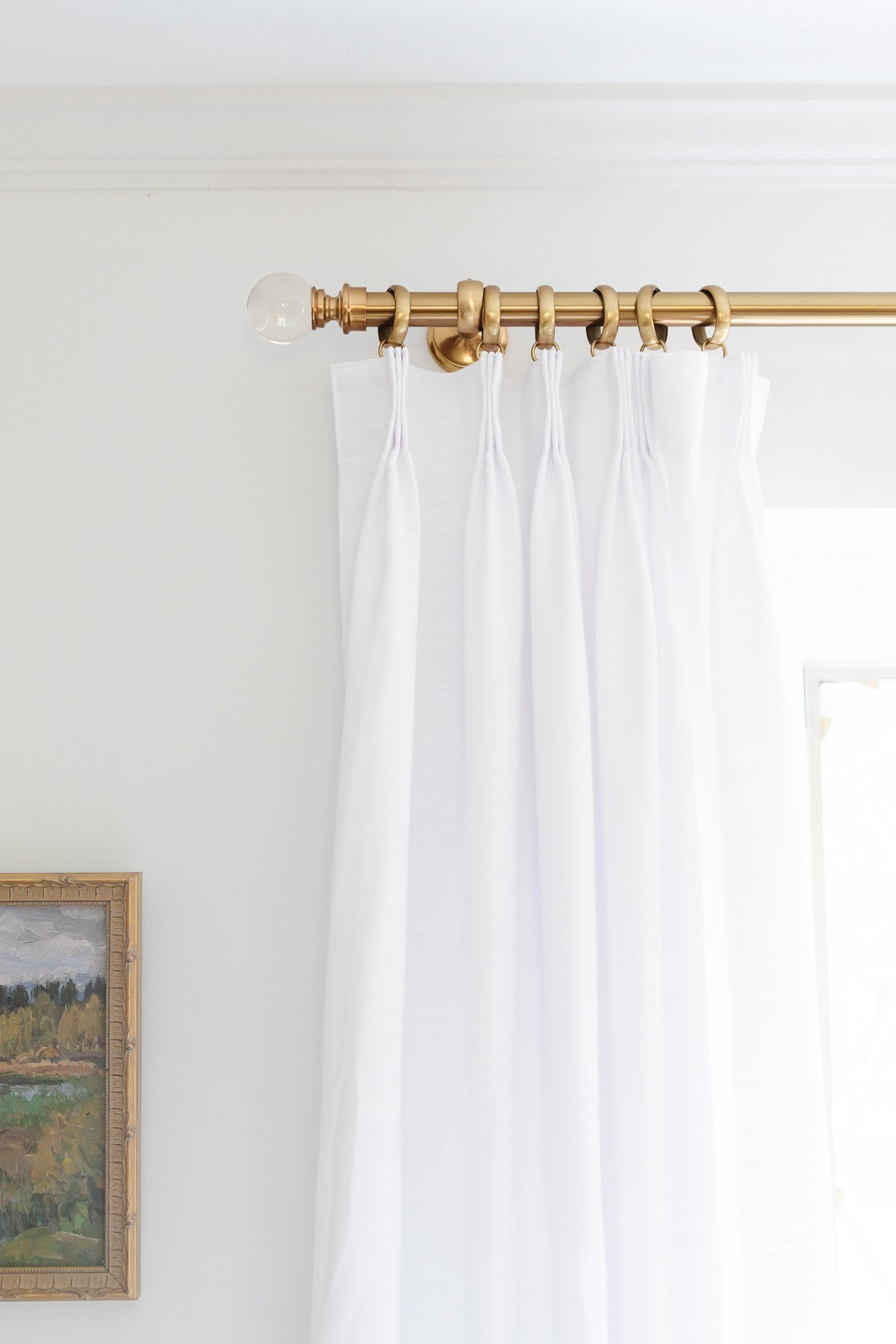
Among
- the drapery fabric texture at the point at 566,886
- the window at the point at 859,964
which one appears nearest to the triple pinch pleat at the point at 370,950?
the drapery fabric texture at the point at 566,886

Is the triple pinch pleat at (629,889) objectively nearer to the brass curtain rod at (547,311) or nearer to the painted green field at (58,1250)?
the brass curtain rod at (547,311)

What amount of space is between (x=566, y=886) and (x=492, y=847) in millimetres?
71

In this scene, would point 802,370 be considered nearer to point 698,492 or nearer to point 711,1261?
point 698,492

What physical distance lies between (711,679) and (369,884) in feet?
1.19

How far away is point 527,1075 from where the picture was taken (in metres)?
0.90

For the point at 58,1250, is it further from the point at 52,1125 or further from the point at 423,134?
the point at 423,134

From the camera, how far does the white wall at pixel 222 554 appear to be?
0.96 metres

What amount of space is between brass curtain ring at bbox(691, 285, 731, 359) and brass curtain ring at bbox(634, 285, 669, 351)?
1.6 inches

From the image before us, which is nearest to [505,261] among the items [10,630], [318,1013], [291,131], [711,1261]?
[291,131]

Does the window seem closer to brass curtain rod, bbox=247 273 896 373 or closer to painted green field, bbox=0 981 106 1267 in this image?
brass curtain rod, bbox=247 273 896 373

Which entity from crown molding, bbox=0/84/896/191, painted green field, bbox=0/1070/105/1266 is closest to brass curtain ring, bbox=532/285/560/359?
crown molding, bbox=0/84/896/191

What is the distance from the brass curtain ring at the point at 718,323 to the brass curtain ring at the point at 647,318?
0.04m

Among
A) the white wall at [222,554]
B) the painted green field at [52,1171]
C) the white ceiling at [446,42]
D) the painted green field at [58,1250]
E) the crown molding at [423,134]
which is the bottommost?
the painted green field at [58,1250]

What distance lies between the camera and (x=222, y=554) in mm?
1028
